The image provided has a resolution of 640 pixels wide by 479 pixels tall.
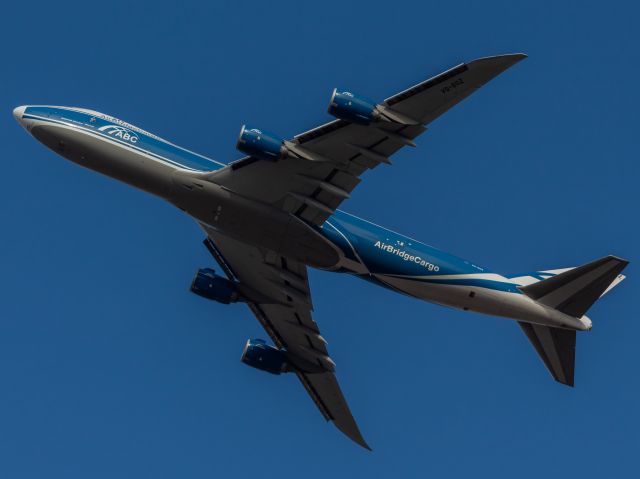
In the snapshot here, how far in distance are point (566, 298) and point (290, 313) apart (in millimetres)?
16899

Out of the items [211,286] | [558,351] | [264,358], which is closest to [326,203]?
[211,286]

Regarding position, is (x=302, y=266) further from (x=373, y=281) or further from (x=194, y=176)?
(x=194, y=176)

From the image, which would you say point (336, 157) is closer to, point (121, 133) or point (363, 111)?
point (363, 111)

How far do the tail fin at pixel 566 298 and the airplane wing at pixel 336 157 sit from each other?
1153 centimetres

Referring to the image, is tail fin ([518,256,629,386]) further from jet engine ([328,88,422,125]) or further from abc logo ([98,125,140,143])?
abc logo ([98,125,140,143])

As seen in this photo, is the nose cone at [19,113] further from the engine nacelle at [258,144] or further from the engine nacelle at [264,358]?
the engine nacelle at [264,358]

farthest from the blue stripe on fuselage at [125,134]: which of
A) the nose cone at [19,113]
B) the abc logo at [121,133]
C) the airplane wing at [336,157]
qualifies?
the airplane wing at [336,157]

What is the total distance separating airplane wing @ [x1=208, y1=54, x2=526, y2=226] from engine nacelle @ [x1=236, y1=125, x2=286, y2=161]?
0.80 meters

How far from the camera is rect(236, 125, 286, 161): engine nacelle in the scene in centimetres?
5325

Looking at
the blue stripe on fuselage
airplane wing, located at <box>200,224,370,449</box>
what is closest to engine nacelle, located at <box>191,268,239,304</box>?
airplane wing, located at <box>200,224,370,449</box>

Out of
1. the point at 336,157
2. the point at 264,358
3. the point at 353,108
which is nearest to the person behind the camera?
the point at 353,108

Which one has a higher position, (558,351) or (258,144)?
(258,144)

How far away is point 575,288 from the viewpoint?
185 feet

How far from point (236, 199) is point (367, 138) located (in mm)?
7644
